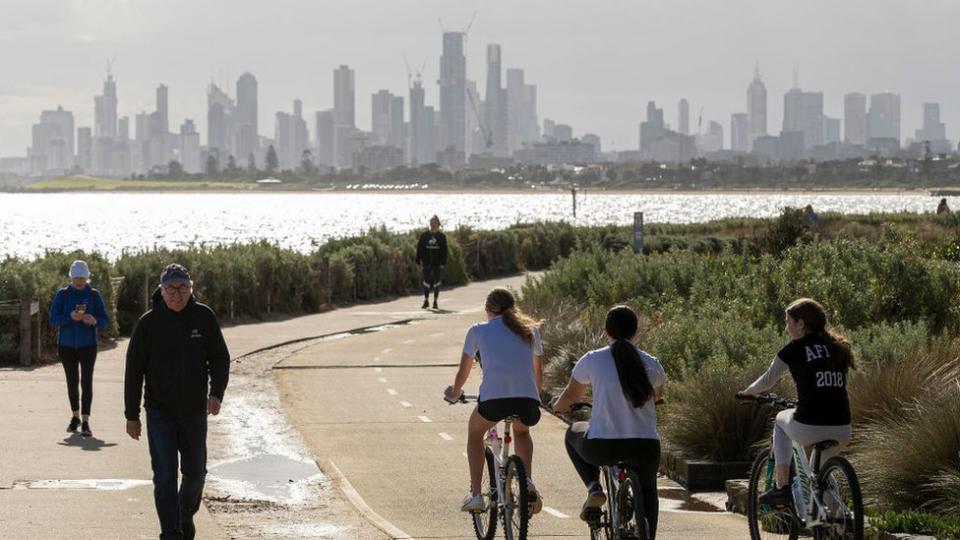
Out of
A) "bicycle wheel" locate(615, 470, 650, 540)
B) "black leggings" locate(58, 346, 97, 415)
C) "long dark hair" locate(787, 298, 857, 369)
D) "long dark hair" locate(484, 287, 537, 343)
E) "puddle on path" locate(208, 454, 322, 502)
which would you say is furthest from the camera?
"black leggings" locate(58, 346, 97, 415)

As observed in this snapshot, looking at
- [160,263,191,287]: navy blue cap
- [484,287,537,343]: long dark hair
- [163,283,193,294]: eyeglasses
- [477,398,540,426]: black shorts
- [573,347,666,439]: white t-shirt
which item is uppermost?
[160,263,191,287]: navy blue cap

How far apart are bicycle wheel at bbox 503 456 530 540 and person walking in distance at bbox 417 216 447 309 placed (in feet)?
76.1

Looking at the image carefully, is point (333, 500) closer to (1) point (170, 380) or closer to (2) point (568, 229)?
(1) point (170, 380)

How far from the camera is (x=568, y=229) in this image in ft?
176

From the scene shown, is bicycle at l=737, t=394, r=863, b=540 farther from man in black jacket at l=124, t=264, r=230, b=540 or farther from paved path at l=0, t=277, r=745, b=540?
man in black jacket at l=124, t=264, r=230, b=540

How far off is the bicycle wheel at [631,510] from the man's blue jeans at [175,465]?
265 cm

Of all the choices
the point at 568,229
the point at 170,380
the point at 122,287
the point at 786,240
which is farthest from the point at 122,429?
the point at 568,229

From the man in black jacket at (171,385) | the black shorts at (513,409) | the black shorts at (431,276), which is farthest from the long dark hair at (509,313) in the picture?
the black shorts at (431,276)

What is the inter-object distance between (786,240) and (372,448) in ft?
66.7

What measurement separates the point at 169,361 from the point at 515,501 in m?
2.30

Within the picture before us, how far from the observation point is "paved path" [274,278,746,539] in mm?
12109

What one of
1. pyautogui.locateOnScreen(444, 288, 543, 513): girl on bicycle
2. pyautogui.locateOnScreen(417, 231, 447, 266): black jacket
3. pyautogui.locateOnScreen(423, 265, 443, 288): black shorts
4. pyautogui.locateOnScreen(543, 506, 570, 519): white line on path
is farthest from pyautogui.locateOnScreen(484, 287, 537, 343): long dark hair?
pyautogui.locateOnScreen(423, 265, 443, 288): black shorts

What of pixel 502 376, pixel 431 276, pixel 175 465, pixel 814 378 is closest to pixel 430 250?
pixel 431 276

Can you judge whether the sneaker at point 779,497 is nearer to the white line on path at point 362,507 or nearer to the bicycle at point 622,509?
the bicycle at point 622,509
